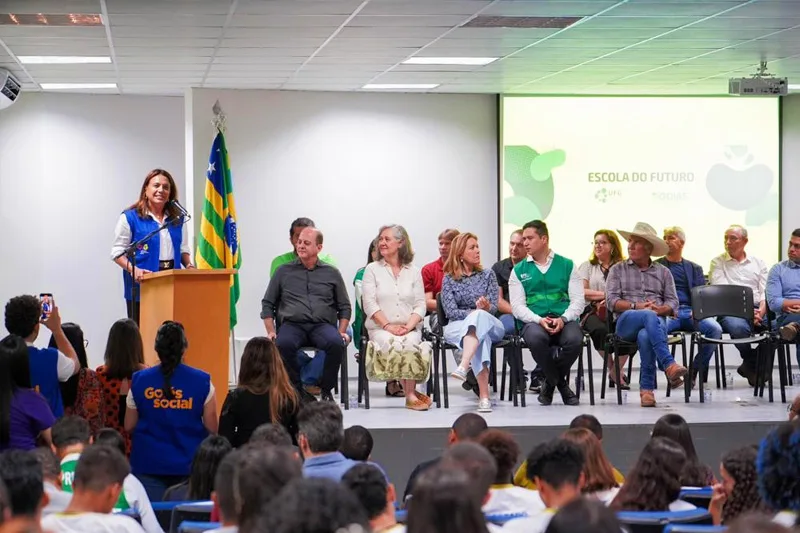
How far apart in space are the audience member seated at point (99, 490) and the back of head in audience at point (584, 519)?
67.0 inches

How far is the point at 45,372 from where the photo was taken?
5.34 metres

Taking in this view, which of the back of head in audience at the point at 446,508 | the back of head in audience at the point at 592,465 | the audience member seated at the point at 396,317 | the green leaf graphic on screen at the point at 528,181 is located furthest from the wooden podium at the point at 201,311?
the green leaf graphic on screen at the point at 528,181

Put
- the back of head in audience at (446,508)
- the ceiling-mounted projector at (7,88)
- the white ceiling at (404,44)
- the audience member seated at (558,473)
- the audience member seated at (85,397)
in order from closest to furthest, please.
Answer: the back of head in audience at (446,508)
the audience member seated at (558,473)
the audience member seated at (85,397)
the white ceiling at (404,44)
the ceiling-mounted projector at (7,88)

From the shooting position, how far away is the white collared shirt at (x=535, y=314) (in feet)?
26.5

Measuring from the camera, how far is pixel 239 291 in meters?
10.6

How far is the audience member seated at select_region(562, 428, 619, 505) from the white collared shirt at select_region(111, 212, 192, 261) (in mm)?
3882

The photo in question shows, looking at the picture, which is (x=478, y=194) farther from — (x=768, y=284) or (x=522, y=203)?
(x=768, y=284)

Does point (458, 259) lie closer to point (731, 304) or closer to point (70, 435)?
point (731, 304)

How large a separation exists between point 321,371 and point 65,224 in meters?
4.52

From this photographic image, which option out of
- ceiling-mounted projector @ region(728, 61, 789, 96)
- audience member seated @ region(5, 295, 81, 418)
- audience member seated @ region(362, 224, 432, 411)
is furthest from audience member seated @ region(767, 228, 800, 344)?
audience member seated @ region(5, 295, 81, 418)

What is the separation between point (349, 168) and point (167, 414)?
6068mm

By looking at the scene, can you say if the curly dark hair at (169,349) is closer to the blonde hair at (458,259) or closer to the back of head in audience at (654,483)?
the back of head in audience at (654,483)

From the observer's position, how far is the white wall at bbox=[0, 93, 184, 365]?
11.2 m

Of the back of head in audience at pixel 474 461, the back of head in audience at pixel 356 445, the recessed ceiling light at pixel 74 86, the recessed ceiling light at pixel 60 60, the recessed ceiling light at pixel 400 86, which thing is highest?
the recessed ceiling light at pixel 74 86
